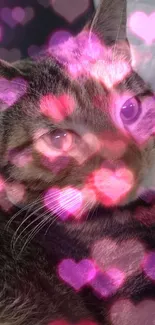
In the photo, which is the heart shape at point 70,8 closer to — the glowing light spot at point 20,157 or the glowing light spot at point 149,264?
the glowing light spot at point 20,157

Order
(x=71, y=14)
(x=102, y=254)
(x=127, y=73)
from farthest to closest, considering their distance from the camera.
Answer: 1. (x=71, y=14)
2. (x=127, y=73)
3. (x=102, y=254)

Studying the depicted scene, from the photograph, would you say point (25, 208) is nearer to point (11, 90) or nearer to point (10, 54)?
point (11, 90)

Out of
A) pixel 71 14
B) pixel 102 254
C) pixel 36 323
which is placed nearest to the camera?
pixel 36 323

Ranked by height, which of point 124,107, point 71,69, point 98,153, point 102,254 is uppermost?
point 71,69

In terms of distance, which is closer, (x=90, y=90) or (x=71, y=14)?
(x=90, y=90)

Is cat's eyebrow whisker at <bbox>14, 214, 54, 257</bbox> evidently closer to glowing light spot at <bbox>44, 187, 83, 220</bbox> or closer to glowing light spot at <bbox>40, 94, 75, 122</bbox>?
glowing light spot at <bbox>44, 187, 83, 220</bbox>

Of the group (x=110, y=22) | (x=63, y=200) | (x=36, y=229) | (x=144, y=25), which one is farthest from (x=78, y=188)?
(x=144, y=25)

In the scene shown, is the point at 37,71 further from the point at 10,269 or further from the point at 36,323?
the point at 36,323

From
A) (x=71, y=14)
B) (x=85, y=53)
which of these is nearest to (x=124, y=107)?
(x=85, y=53)

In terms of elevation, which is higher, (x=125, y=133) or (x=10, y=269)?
(x=125, y=133)
